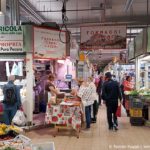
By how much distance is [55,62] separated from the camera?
1177 cm

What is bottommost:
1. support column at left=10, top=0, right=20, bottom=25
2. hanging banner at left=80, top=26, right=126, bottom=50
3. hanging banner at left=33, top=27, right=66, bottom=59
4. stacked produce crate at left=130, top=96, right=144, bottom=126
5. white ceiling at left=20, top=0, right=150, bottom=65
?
stacked produce crate at left=130, top=96, right=144, bottom=126

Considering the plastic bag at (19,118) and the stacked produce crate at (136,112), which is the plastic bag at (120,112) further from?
the plastic bag at (19,118)

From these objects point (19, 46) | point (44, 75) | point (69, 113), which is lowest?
point (69, 113)

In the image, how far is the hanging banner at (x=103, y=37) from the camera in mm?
12406

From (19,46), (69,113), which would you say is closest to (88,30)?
(19,46)

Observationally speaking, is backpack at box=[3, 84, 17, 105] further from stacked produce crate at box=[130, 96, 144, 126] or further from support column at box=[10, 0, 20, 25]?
stacked produce crate at box=[130, 96, 144, 126]

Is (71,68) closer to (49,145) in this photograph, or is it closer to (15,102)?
(15,102)

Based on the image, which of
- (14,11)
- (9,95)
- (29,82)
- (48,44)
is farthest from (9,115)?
(14,11)

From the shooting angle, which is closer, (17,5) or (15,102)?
(15,102)

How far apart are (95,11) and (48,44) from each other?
588 cm

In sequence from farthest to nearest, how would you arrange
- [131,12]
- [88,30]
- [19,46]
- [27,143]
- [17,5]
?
[131,12]
[88,30]
[17,5]
[19,46]
[27,143]

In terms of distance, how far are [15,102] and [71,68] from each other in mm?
5309

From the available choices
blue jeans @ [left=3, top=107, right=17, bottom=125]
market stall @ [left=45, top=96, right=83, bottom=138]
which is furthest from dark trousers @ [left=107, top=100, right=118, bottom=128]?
blue jeans @ [left=3, top=107, right=17, bottom=125]

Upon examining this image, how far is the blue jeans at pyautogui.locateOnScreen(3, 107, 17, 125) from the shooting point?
878cm
